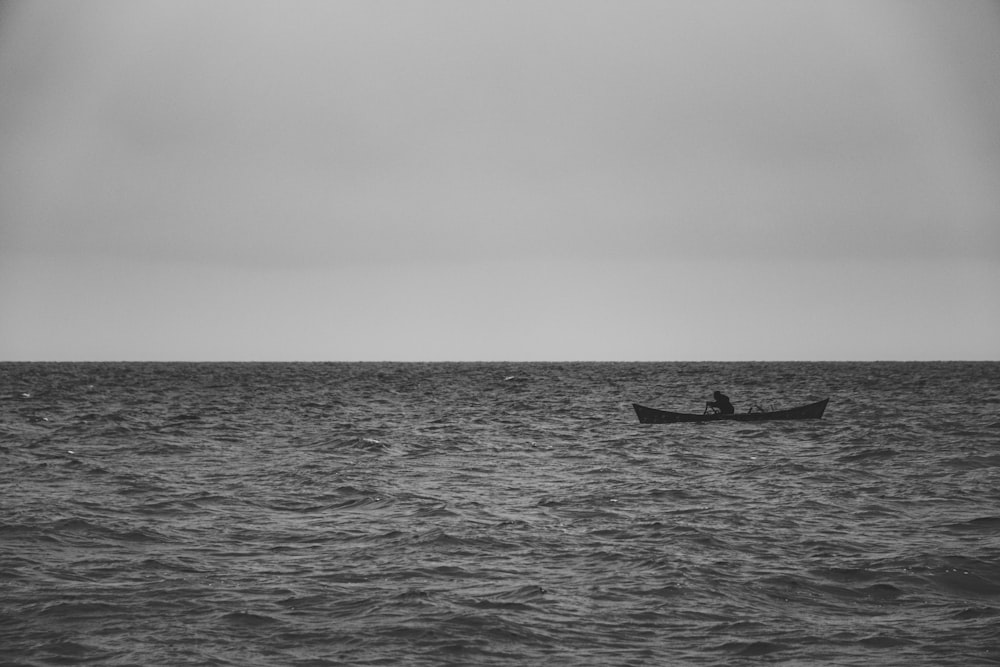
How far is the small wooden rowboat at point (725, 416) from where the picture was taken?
1855 inches

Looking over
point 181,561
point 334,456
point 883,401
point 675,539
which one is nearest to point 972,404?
point 883,401

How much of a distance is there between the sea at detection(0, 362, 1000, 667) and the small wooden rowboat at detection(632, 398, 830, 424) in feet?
31.4

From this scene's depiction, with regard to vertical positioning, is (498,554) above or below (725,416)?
below

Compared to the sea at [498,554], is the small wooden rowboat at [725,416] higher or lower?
higher

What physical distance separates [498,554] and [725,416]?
31.6 meters

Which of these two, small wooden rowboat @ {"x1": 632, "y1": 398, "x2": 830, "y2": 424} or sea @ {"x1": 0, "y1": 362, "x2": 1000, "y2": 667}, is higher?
small wooden rowboat @ {"x1": 632, "y1": 398, "x2": 830, "y2": 424}

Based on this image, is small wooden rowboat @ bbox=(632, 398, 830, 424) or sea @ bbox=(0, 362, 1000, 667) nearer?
sea @ bbox=(0, 362, 1000, 667)

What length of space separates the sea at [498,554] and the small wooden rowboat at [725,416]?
377 inches

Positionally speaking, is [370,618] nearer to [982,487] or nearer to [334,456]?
[982,487]

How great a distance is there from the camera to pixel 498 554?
56.7 ft

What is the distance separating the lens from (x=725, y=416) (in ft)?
154

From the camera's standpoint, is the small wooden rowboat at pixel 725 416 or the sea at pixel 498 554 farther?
the small wooden rowboat at pixel 725 416

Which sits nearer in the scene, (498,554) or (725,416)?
(498,554)

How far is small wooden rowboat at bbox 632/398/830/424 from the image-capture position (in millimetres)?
47125
